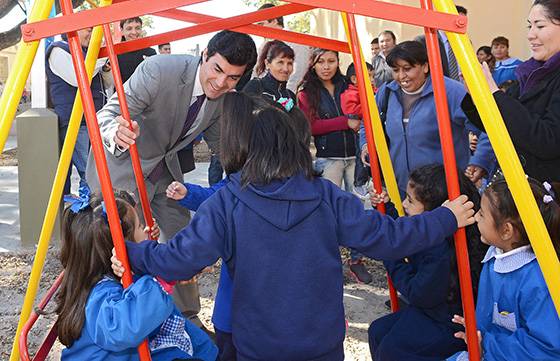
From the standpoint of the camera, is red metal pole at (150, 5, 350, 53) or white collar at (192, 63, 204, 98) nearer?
red metal pole at (150, 5, 350, 53)

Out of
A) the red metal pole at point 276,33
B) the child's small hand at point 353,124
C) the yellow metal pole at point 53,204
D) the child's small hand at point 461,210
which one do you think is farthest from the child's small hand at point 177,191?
the child's small hand at point 353,124

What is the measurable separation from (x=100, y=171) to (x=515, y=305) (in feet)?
4.20

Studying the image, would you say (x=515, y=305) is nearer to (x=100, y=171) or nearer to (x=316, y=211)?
(x=316, y=211)

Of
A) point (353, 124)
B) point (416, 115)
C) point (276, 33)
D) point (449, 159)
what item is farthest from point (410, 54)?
point (449, 159)

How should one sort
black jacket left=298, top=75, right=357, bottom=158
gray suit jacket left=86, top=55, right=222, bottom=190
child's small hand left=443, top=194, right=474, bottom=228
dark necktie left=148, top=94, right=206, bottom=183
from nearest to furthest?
child's small hand left=443, top=194, right=474, bottom=228 → gray suit jacket left=86, top=55, right=222, bottom=190 → dark necktie left=148, top=94, right=206, bottom=183 → black jacket left=298, top=75, right=357, bottom=158

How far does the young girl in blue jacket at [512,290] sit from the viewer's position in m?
1.83

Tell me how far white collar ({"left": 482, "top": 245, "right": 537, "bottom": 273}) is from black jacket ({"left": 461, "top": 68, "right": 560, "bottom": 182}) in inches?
16.1

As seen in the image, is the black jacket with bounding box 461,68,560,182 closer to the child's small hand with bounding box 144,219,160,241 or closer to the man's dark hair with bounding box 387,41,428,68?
the man's dark hair with bounding box 387,41,428,68

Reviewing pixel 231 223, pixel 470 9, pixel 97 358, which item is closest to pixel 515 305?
pixel 231 223

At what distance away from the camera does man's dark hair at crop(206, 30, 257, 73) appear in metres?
2.69

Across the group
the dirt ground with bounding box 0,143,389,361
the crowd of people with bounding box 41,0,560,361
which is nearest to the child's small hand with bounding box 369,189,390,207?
the crowd of people with bounding box 41,0,560,361

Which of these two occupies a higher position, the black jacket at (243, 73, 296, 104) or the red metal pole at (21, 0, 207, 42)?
the red metal pole at (21, 0, 207, 42)

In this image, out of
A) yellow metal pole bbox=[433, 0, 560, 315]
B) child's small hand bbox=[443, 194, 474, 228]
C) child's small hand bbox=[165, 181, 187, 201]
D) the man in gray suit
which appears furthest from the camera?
the man in gray suit

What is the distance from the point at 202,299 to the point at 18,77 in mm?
2571
